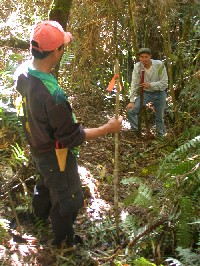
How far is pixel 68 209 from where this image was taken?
10.7 ft

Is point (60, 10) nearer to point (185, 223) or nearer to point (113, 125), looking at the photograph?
point (113, 125)

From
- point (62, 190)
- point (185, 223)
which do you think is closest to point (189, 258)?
point (185, 223)

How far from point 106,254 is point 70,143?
3.74 ft

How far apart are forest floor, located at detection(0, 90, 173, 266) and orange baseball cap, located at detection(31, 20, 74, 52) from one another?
154 centimetres

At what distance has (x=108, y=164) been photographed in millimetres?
5676

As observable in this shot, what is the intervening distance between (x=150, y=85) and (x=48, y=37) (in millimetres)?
3788

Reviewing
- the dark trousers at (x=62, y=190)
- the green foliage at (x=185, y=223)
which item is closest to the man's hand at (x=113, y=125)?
the dark trousers at (x=62, y=190)

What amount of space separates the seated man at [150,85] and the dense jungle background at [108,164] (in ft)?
1.18

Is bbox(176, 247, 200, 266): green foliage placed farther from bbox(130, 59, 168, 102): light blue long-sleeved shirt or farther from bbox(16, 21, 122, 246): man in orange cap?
bbox(130, 59, 168, 102): light blue long-sleeved shirt

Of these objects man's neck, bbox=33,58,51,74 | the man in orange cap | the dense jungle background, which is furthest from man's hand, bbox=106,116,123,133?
man's neck, bbox=33,58,51,74

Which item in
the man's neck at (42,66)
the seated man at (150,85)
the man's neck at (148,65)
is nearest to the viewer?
the man's neck at (42,66)

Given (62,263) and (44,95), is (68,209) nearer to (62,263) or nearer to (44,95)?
(62,263)

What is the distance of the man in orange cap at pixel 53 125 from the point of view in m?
2.95

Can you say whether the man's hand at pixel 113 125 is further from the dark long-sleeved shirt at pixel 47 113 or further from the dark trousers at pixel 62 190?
the dark trousers at pixel 62 190
